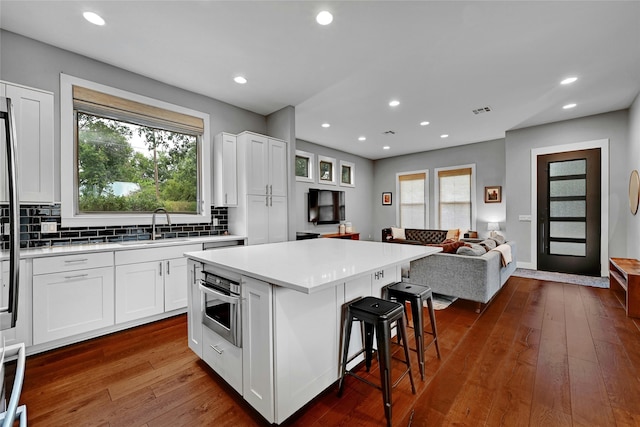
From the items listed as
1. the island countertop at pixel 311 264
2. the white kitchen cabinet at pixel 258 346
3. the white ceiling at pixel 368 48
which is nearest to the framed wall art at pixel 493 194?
the white ceiling at pixel 368 48

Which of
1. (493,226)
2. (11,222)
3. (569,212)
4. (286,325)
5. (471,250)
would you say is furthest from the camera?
(493,226)

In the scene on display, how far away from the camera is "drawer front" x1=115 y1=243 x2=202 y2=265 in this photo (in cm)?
269

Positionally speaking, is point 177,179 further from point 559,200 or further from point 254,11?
point 559,200

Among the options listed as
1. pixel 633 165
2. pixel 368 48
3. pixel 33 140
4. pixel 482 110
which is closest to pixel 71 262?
pixel 33 140

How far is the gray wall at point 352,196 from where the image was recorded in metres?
6.60

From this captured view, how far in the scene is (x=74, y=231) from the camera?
2889 millimetres

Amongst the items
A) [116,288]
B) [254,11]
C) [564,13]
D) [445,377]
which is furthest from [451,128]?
[116,288]

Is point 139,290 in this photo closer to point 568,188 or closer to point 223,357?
point 223,357

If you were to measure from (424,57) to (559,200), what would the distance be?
4.15 m

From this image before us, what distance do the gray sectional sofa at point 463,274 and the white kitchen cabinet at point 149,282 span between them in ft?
9.80

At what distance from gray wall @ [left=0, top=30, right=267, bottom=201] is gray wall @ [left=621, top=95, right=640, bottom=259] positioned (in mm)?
6256

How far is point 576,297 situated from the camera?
3684 millimetres

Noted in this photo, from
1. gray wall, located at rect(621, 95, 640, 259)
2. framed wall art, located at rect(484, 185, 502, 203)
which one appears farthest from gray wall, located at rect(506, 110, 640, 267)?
framed wall art, located at rect(484, 185, 502, 203)

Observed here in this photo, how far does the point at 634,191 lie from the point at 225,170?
583cm
